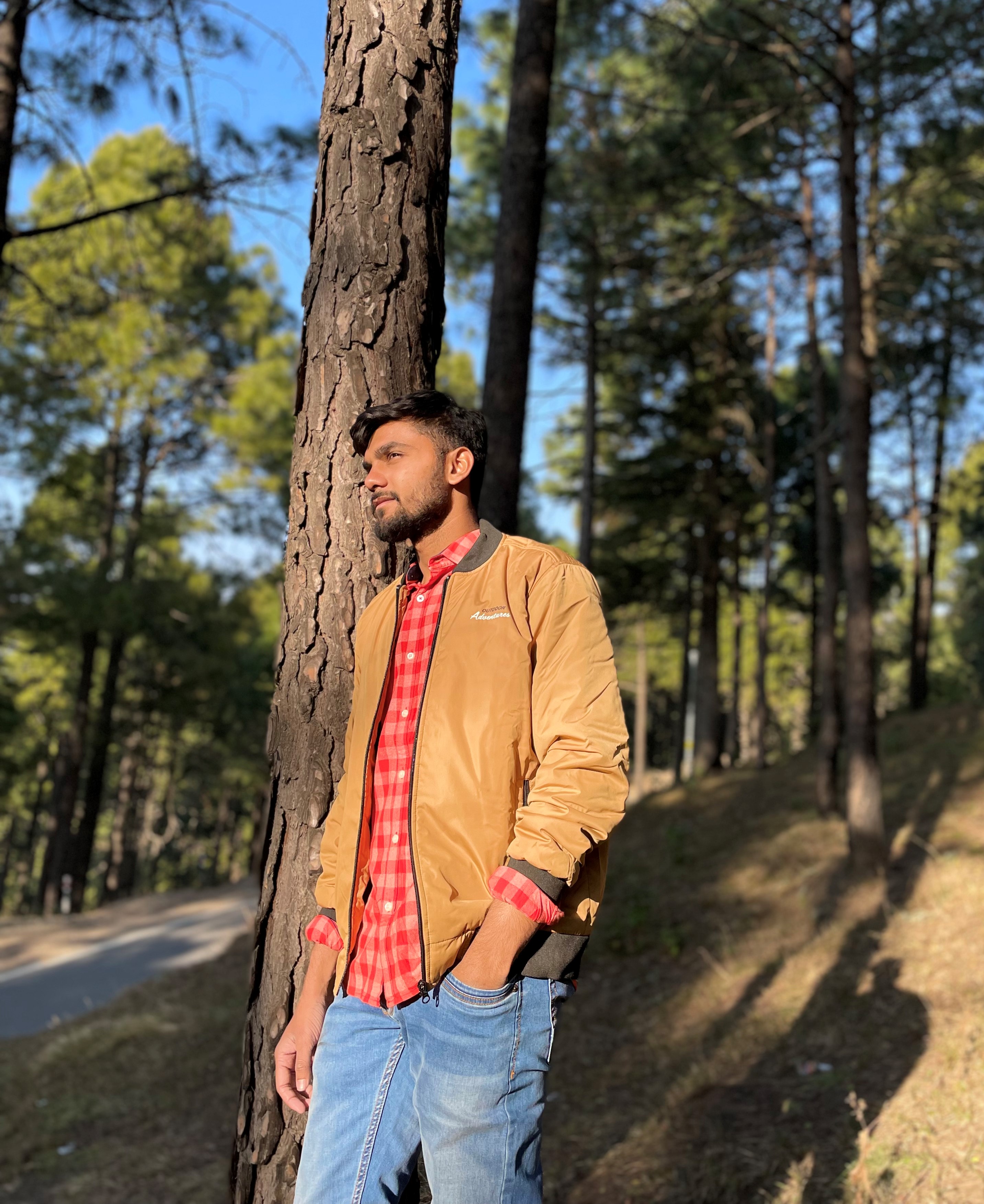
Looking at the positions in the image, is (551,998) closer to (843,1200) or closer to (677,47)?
(843,1200)

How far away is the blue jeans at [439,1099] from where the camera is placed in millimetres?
1872

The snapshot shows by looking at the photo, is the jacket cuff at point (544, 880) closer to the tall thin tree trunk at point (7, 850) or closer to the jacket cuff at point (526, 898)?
the jacket cuff at point (526, 898)

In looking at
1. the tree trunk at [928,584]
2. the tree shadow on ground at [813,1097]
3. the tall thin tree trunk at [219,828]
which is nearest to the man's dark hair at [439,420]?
the tree shadow on ground at [813,1097]

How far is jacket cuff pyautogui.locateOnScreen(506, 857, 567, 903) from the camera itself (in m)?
1.81

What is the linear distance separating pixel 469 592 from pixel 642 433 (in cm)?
1685

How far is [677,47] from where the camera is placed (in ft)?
30.8

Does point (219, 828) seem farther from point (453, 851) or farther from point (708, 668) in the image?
point (453, 851)

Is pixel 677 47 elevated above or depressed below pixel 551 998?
above

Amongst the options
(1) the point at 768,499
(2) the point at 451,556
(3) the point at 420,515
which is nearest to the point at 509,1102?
(2) the point at 451,556

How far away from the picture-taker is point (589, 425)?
1427 centimetres

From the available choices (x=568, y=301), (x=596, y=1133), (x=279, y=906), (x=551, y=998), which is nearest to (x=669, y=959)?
(x=596, y=1133)

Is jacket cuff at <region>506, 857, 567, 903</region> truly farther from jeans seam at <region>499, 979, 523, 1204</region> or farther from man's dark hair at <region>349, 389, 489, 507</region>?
man's dark hair at <region>349, 389, 489, 507</region>

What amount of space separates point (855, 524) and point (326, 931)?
7.41 meters

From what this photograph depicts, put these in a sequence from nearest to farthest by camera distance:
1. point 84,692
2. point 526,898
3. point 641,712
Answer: point 526,898, point 84,692, point 641,712
